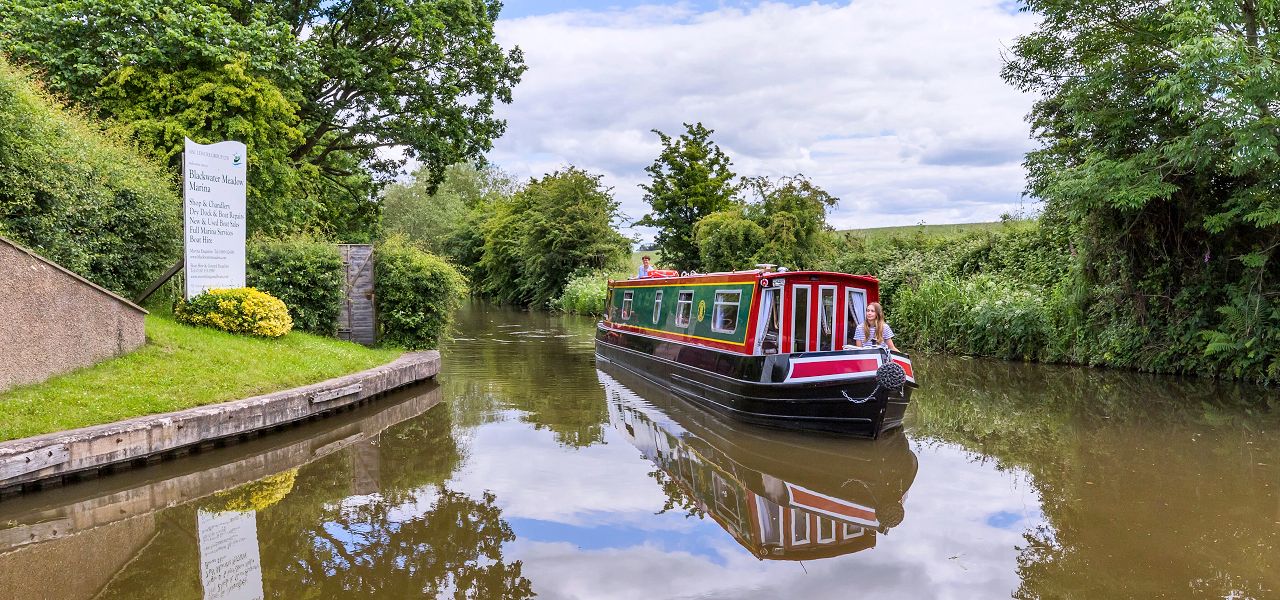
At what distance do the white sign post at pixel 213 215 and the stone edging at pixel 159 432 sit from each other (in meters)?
2.36

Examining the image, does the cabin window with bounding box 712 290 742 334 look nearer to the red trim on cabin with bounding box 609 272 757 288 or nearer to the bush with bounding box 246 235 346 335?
the red trim on cabin with bounding box 609 272 757 288

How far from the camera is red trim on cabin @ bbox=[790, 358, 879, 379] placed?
800 cm

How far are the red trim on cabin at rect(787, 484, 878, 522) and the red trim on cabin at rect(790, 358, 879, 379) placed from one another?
1.91 meters

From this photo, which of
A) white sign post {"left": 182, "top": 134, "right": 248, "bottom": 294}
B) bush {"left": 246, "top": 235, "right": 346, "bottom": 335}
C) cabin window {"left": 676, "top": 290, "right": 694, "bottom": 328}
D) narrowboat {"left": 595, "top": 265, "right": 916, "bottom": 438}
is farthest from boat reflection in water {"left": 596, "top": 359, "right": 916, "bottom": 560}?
white sign post {"left": 182, "top": 134, "right": 248, "bottom": 294}

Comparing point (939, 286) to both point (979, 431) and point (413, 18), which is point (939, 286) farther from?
point (413, 18)

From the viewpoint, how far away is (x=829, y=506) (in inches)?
240

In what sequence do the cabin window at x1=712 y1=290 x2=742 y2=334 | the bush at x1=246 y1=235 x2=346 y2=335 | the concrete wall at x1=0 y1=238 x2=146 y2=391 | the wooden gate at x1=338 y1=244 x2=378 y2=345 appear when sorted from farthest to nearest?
the wooden gate at x1=338 y1=244 x2=378 y2=345
the bush at x1=246 y1=235 x2=346 y2=335
the cabin window at x1=712 y1=290 x2=742 y2=334
the concrete wall at x1=0 y1=238 x2=146 y2=391

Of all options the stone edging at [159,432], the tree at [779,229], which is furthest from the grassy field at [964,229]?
the stone edging at [159,432]

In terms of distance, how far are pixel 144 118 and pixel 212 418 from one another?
7.61m

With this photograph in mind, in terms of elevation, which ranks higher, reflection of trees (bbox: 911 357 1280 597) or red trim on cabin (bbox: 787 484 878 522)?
reflection of trees (bbox: 911 357 1280 597)

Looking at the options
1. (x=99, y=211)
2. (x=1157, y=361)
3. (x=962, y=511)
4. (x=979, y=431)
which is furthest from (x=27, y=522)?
(x=1157, y=361)

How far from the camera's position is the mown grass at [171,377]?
659 centimetres

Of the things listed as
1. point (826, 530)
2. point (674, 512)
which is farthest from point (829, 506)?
point (674, 512)

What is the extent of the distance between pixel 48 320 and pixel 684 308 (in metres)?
7.72
